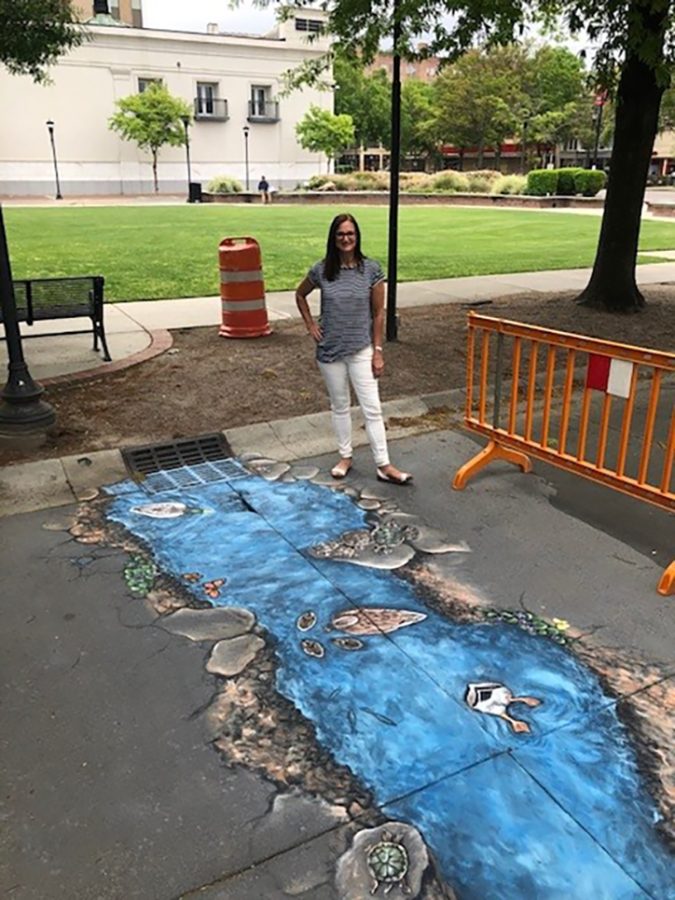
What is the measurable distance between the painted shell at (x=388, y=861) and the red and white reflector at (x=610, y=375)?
280cm

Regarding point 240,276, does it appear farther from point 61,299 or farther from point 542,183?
point 542,183

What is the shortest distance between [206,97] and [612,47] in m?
63.3

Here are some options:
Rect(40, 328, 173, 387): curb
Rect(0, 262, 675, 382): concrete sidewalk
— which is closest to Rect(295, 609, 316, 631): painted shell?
Rect(40, 328, 173, 387): curb

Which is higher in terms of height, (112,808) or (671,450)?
(671,450)

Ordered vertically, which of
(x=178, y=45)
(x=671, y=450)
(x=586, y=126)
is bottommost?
(x=671, y=450)

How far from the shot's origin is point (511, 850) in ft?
7.93

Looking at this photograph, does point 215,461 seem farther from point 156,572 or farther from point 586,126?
point 586,126

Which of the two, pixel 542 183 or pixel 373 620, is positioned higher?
pixel 542 183

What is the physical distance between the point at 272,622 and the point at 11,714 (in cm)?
121

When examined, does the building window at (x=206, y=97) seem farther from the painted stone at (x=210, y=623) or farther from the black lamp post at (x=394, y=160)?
the painted stone at (x=210, y=623)

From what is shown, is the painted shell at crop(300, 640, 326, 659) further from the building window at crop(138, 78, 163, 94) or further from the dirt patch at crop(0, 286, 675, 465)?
the building window at crop(138, 78, 163, 94)

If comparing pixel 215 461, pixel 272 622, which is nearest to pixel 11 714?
pixel 272 622

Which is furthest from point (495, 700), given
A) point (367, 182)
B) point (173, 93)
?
point (173, 93)

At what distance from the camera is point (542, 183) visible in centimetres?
4100
